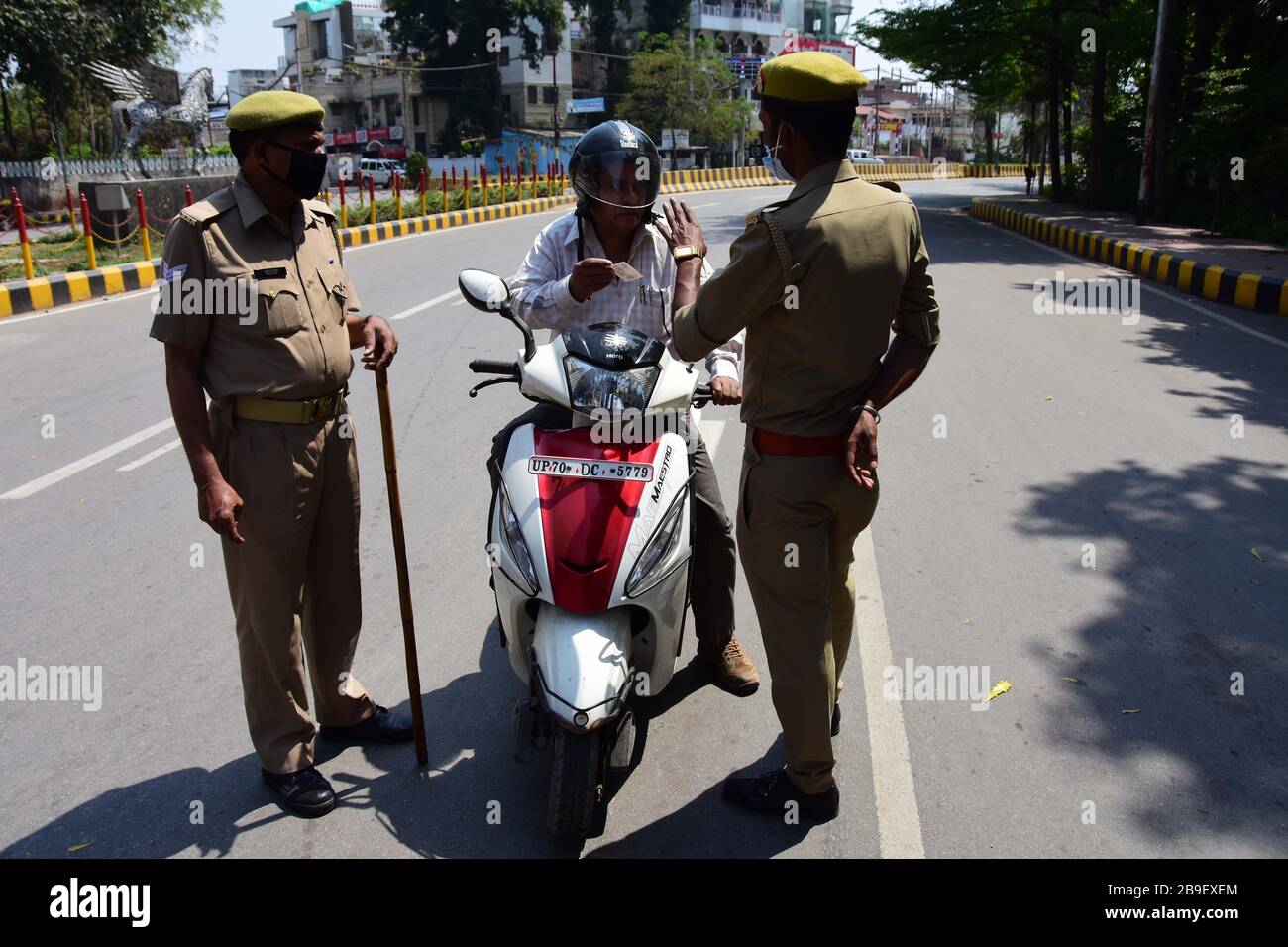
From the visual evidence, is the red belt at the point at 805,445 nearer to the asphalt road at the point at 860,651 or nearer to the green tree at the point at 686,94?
the asphalt road at the point at 860,651

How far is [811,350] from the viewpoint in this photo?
235 cm

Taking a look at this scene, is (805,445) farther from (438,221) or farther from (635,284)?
(438,221)

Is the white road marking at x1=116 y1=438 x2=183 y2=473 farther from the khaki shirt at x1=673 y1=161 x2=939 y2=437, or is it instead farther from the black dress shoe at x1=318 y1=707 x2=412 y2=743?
the khaki shirt at x1=673 y1=161 x2=939 y2=437

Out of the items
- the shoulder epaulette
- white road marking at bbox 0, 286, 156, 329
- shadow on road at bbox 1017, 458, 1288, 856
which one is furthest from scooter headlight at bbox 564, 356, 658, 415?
white road marking at bbox 0, 286, 156, 329

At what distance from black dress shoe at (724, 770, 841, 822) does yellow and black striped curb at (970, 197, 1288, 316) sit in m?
9.74

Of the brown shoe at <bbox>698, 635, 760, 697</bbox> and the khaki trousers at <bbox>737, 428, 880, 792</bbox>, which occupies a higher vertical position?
the khaki trousers at <bbox>737, 428, 880, 792</bbox>

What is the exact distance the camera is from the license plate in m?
2.54

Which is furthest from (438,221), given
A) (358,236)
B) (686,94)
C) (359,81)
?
(359,81)

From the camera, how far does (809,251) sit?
2.25 m

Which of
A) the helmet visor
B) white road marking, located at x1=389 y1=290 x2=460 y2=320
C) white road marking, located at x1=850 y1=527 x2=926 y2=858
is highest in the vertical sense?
the helmet visor

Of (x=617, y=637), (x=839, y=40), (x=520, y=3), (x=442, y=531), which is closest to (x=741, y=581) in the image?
(x=442, y=531)

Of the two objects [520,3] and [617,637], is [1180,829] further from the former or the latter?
[520,3]

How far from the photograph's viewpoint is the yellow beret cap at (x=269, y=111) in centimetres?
249
